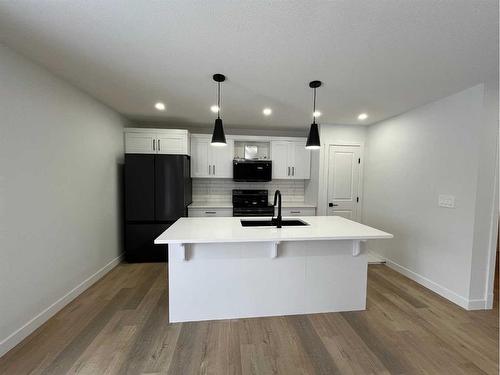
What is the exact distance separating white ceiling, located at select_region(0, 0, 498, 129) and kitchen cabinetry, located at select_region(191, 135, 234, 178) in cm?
137

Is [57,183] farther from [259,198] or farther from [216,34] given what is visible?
[259,198]

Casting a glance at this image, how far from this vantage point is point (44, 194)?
2064 millimetres

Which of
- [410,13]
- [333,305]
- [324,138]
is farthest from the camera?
[324,138]

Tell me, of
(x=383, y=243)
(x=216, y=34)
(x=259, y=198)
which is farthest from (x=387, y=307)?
(x=216, y=34)

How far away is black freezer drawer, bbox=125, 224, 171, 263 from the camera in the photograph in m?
3.47

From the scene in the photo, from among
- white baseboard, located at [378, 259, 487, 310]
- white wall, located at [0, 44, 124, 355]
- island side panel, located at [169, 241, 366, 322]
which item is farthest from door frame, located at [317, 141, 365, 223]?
white wall, located at [0, 44, 124, 355]

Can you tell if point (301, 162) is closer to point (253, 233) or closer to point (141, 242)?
point (253, 233)

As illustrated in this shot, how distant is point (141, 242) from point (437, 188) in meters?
4.19

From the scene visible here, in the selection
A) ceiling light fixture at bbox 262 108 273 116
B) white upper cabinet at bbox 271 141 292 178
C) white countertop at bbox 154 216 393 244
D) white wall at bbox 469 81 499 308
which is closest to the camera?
white countertop at bbox 154 216 393 244

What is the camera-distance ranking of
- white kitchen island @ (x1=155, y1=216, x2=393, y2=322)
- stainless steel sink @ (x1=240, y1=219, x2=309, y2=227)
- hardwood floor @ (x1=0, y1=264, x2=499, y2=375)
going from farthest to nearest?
1. stainless steel sink @ (x1=240, y1=219, x2=309, y2=227)
2. white kitchen island @ (x1=155, y1=216, x2=393, y2=322)
3. hardwood floor @ (x1=0, y1=264, x2=499, y2=375)

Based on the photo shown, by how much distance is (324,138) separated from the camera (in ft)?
13.0

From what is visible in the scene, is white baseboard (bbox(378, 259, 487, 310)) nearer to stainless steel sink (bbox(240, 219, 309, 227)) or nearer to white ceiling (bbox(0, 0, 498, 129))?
stainless steel sink (bbox(240, 219, 309, 227))

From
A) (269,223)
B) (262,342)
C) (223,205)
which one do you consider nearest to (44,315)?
(262,342)

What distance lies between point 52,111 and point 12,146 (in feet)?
1.89
